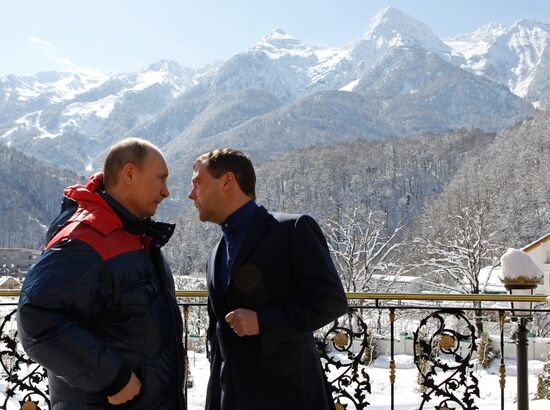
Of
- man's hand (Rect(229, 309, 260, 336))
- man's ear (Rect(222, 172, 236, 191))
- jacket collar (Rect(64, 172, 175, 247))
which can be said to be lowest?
man's hand (Rect(229, 309, 260, 336))

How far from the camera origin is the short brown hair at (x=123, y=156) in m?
2.23

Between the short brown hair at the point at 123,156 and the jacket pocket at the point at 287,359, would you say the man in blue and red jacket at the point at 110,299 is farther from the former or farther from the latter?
the jacket pocket at the point at 287,359

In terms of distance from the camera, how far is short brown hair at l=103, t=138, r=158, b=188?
223 centimetres

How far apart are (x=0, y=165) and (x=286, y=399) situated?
566 ft

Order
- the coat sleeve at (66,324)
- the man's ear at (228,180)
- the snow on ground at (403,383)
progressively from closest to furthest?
the coat sleeve at (66,324), the man's ear at (228,180), the snow on ground at (403,383)

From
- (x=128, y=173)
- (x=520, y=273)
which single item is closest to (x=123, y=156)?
(x=128, y=173)

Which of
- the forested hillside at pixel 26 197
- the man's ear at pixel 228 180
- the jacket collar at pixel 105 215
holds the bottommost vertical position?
the jacket collar at pixel 105 215

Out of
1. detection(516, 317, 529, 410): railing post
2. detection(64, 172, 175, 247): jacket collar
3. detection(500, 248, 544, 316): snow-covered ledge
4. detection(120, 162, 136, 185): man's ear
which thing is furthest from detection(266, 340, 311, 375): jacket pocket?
detection(516, 317, 529, 410): railing post

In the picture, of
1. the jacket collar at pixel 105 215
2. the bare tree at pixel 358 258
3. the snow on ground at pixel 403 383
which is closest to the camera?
the jacket collar at pixel 105 215

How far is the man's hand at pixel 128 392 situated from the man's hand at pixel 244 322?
39 centimetres

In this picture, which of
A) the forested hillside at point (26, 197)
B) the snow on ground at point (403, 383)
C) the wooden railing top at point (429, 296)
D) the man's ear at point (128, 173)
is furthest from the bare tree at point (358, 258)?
the forested hillside at point (26, 197)

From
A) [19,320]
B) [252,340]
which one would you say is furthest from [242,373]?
[19,320]

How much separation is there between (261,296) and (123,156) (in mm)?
749

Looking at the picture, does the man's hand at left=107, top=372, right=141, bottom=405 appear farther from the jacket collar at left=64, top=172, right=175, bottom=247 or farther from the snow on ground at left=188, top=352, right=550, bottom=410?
the snow on ground at left=188, top=352, right=550, bottom=410
